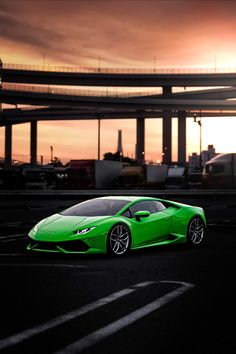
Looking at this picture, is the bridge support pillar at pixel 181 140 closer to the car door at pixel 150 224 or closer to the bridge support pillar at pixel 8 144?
the bridge support pillar at pixel 8 144

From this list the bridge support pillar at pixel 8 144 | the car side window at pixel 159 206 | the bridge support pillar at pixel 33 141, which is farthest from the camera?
the bridge support pillar at pixel 33 141

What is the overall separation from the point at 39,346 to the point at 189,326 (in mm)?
1456

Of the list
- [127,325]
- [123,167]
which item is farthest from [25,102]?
[127,325]

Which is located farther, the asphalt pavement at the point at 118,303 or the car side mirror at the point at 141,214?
the car side mirror at the point at 141,214


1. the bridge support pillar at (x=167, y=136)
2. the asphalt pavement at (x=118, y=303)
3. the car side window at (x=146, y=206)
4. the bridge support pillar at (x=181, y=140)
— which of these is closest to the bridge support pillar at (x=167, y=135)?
the bridge support pillar at (x=167, y=136)

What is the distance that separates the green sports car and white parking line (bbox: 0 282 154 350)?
10.4 feet

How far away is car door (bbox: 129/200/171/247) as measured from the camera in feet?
37.1

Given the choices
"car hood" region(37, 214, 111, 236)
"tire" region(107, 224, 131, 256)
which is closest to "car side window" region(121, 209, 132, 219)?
"tire" region(107, 224, 131, 256)

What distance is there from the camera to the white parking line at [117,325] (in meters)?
4.72

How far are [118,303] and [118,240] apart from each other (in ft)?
14.4

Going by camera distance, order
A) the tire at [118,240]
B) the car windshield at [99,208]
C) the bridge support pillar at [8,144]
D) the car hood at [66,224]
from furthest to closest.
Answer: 1. the bridge support pillar at [8,144]
2. the car windshield at [99,208]
3. the tire at [118,240]
4. the car hood at [66,224]

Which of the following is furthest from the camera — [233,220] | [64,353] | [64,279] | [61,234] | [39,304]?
[233,220]

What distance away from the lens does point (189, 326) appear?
5516 mm

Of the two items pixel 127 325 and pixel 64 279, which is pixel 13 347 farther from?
pixel 64 279
